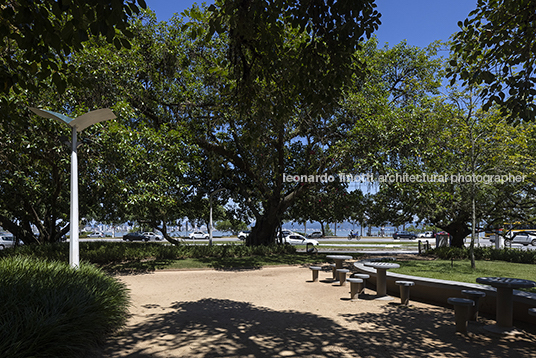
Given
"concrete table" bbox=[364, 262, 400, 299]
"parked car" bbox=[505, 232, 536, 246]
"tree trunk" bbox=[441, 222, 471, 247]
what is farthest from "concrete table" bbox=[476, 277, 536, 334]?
"parked car" bbox=[505, 232, 536, 246]

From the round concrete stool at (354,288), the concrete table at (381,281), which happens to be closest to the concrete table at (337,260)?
the concrete table at (381,281)

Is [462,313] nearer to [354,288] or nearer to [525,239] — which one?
[354,288]

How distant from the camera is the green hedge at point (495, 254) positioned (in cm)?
1598

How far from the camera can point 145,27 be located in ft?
54.9

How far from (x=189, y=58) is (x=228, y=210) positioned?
1250 cm

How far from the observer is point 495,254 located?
677 inches

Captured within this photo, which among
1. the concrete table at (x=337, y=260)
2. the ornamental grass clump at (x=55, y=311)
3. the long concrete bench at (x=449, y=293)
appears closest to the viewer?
the ornamental grass clump at (x=55, y=311)

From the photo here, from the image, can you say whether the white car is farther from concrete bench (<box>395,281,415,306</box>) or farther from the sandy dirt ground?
concrete bench (<box>395,281,415,306</box>)

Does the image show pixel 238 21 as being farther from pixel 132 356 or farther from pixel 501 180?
pixel 501 180

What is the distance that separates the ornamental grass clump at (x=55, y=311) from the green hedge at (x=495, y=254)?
44.7 feet

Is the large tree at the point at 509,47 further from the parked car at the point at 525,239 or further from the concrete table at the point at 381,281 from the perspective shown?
the parked car at the point at 525,239

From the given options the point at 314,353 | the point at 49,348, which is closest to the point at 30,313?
the point at 49,348

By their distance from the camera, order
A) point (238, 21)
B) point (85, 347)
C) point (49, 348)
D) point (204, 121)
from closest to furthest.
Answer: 1. point (49, 348)
2. point (85, 347)
3. point (238, 21)
4. point (204, 121)

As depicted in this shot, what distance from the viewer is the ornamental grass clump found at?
13.8 ft
